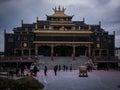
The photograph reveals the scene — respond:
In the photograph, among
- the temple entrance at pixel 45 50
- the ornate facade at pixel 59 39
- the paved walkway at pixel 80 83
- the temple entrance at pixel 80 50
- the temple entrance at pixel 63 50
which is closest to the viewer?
the paved walkway at pixel 80 83

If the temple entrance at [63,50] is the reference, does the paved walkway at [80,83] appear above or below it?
below

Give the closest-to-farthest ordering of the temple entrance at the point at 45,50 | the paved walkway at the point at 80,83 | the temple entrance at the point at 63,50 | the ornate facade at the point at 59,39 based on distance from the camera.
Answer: the paved walkway at the point at 80,83
the ornate facade at the point at 59,39
the temple entrance at the point at 45,50
the temple entrance at the point at 63,50

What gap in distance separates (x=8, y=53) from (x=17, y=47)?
275 cm

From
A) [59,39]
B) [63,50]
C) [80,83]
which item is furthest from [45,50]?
[80,83]

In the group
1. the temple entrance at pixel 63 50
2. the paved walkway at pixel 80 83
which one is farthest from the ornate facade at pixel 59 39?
the paved walkway at pixel 80 83

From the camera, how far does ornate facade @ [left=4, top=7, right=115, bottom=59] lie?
73875 mm

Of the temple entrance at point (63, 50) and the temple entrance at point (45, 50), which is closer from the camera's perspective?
the temple entrance at point (45, 50)

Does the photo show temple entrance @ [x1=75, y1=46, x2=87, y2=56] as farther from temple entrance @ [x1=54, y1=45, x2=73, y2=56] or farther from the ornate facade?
temple entrance @ [x1=54, y1=45, x2=73, y2=56]

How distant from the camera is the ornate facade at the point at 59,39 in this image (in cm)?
7388

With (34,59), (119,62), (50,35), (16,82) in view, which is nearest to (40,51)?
(50,35)

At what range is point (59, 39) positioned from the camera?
74.0 meters

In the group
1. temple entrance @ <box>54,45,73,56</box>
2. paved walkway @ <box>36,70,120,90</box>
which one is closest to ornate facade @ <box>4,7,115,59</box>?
temple entrance @ <box>54,45,73,56</box>

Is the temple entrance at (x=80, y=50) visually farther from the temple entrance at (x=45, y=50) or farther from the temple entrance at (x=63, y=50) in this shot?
the temple entrance at (x=45, y=50)

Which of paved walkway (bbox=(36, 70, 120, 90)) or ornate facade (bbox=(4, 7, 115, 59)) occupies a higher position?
ornate facade (bbox=(4, 7, 115, 59))
